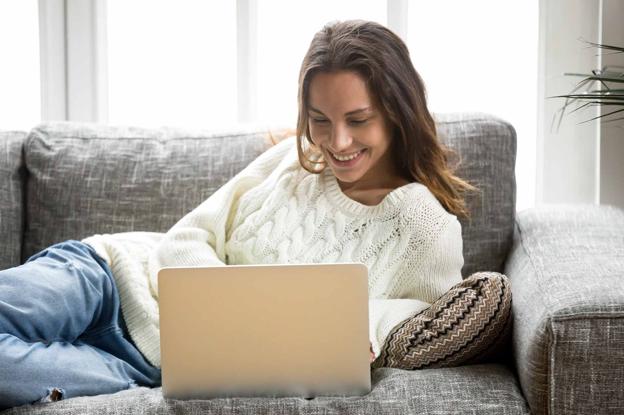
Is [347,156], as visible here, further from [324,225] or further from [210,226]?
[210,226]

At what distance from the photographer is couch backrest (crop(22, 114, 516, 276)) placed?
209 centimetres

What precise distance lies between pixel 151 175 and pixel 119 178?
2.9 inches

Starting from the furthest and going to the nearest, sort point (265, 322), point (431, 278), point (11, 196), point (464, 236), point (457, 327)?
point (11, 196) → point (464, 236) → point (431, 278) → point (457, 327) → point (265, 322)

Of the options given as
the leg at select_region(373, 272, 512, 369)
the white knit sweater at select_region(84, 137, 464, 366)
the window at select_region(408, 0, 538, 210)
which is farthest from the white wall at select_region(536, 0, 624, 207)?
the leg at select_region(373, 272, 512, 369)

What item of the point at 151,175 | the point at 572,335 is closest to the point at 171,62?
the point at 151,175

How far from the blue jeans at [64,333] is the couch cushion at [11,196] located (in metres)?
0.29

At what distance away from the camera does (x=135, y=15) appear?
8.94ft

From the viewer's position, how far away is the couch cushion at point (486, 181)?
6.70 ft

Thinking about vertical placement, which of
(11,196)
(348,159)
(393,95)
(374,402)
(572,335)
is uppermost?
(393,95)

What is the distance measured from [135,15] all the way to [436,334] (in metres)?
1.57

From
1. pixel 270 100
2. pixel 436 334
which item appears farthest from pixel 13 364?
pixel 270 100

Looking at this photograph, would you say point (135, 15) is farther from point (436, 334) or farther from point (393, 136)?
point (436, 334)

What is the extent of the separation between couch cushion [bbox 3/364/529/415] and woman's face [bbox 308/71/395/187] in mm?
564

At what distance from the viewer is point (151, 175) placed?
2168 millimetres
